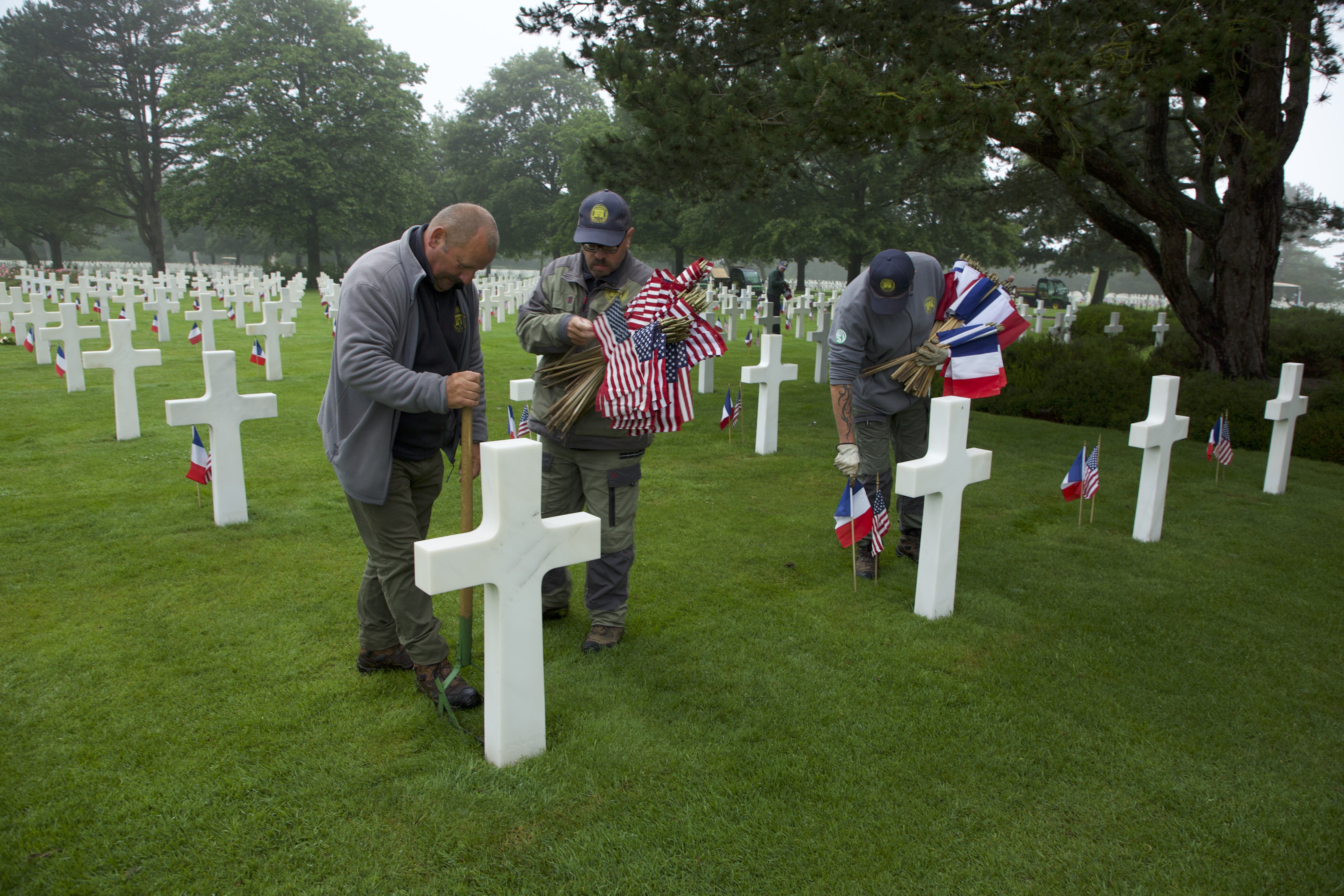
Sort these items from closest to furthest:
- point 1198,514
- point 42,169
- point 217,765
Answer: point 217,765
point 1198,514
point 42,169

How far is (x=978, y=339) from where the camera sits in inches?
179

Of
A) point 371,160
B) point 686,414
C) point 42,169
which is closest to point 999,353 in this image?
point 686,414

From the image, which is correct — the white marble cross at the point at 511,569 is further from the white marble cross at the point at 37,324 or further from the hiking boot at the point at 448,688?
the white marble cross at the point at 37,324

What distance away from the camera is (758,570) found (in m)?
4.83

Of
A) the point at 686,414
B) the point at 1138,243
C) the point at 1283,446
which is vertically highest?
the point at 1138,243

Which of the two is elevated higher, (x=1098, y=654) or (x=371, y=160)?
(x=371, y=160)

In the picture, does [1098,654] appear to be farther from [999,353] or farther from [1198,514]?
[1198,514]

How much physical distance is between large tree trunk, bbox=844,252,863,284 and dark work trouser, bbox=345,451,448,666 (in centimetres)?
3078

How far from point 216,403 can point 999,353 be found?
14.8 ft

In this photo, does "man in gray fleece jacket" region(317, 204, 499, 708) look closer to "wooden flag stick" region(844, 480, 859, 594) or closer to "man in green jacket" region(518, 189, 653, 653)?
"man in green jacket" region(518, 189, 653, 653)

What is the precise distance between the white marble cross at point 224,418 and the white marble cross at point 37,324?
25.1 feet

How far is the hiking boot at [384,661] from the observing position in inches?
134

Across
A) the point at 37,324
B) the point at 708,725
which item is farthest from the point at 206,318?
the point at 708,725

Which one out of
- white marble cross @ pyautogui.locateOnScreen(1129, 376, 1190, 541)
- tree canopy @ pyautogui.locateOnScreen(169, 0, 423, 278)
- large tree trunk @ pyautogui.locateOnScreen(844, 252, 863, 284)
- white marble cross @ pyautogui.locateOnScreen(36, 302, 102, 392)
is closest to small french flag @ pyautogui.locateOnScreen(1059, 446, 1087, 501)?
white marble cross @ pyautogui.locateOnScreen(1129, 376, 1190, 541)
